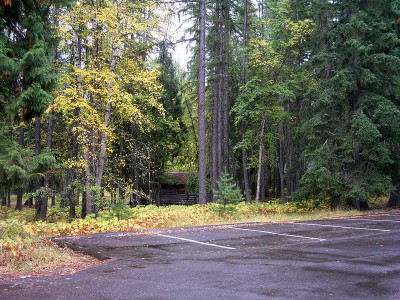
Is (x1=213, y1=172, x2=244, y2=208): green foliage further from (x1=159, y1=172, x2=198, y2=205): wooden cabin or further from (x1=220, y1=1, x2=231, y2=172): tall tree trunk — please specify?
(x1=159, y1=172, x2=198, y2=205): wooden cabin

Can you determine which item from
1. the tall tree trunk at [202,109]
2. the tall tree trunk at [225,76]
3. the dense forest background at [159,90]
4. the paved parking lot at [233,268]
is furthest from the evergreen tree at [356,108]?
the tall tree trunk at [225,76]

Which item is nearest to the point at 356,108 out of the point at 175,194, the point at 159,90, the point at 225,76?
the point at 225,76

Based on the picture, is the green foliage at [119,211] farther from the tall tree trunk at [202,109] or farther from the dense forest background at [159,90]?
the tall tree trunk at [202,109]

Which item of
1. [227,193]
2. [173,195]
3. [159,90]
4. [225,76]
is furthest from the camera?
[173,195]

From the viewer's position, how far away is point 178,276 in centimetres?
649

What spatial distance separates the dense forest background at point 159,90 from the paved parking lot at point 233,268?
185 inches

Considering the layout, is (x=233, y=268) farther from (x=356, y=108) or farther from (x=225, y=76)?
(x=225, y=76)

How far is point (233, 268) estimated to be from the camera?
7.10m

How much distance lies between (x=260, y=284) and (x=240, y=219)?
11.0 m

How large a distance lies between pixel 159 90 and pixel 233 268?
1204 centimetres

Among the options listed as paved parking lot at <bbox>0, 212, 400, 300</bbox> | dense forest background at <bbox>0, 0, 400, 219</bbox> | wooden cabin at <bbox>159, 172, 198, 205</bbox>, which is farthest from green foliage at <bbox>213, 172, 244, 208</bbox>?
wooden cabin at <bbox>159, 172, 198, 205</bbox>

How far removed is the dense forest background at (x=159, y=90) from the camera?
1115 cm

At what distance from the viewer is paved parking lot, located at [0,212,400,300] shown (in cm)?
547

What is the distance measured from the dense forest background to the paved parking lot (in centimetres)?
471
